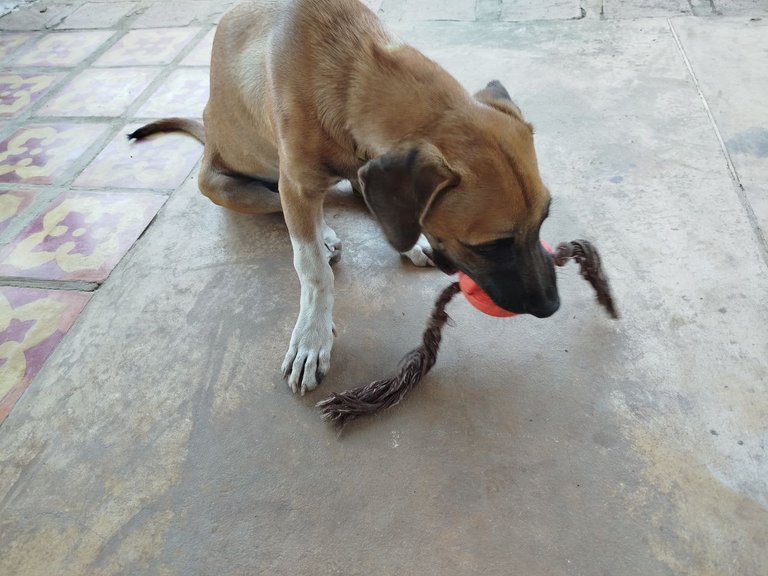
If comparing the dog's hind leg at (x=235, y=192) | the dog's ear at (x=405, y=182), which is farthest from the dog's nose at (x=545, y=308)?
the dog's hind leg at (x=235, y=192)

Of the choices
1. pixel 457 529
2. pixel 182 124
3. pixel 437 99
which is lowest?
pixel 457 529

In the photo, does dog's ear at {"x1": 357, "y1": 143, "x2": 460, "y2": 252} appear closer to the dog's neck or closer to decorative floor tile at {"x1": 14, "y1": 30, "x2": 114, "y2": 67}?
the dog's neck

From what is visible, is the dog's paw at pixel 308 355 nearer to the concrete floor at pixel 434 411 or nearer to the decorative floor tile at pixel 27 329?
the concrete floor at pixel 434 411

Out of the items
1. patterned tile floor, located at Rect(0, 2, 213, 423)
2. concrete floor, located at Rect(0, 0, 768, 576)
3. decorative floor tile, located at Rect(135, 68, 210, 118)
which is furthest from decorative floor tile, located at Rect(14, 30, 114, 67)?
concrete floor, located at Rect(0, 0, 768, 576)

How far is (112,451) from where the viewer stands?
2385 mm

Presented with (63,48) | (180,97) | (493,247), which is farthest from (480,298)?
(63,48)

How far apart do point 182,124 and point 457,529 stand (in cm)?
328

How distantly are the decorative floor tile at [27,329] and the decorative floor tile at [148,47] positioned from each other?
112 inches

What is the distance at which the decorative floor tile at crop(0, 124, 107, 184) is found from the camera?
3957mm

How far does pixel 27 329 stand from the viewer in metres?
2.91

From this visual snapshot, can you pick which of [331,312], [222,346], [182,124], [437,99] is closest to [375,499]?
[331,312]

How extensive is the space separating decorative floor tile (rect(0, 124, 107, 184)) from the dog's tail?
497 mm

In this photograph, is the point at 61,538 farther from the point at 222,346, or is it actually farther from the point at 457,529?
the point at 457,529

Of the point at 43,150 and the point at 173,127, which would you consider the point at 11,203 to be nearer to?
the point at 43,150
